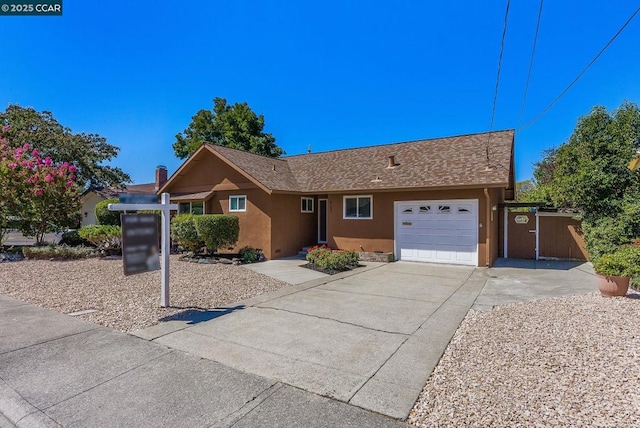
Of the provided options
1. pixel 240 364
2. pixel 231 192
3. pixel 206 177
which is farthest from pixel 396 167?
pixel 240 364

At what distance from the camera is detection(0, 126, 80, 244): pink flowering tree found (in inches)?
514

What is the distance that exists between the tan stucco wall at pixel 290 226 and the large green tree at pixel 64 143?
2249 cm

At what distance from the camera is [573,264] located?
1223 cm

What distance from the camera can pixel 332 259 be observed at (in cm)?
1095

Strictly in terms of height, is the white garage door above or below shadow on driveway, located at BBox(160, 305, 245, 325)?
above

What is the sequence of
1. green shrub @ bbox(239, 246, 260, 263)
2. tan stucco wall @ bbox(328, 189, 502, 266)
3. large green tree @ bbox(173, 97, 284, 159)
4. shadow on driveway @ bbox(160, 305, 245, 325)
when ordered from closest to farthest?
shadow on driveway @ bbox(160, 305, 245, 325)
tan stucco wall @ bbox(328, 189, 502, 266)
green shrub @ bbox(239, 246, 260, 263)
large green tree @ bbox(173, 97, 284, 159)

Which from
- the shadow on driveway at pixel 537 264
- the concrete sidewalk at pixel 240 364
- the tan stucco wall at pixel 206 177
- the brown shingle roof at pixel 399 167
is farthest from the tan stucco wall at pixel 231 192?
the shadow on driveway at pixel 537 264

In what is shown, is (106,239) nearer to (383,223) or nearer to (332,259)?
(332,259)

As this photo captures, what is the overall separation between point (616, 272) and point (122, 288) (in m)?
10.8

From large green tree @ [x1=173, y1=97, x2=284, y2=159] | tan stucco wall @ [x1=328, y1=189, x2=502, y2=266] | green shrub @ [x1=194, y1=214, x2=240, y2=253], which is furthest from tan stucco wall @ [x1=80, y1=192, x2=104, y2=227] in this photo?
tan stucco wall @ [x1=328, y1=189, x2=502, y2=266]

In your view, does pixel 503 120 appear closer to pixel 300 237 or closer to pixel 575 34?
pixel 575 34

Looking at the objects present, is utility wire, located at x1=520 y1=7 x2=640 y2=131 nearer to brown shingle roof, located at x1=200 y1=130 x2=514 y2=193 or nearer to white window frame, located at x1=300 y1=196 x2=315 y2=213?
brown shingle roof, located at x1=200 y1=130 x2=514 y2=193

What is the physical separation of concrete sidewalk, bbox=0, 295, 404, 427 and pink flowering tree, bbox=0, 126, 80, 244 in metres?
11.0

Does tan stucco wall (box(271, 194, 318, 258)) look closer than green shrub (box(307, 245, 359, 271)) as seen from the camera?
No
